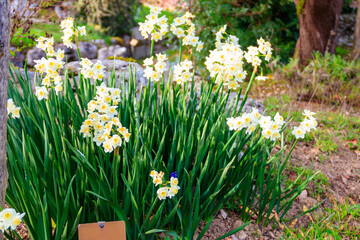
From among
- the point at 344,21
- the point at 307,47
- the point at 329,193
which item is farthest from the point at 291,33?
the point at 329,193

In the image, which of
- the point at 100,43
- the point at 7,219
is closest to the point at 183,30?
the point at 7,219

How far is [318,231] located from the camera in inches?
81.0

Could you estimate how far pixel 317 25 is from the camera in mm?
5332

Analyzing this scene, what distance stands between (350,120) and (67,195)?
3368 mm

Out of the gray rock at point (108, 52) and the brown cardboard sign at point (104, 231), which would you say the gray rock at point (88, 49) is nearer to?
the gray rock at point (108, 52)

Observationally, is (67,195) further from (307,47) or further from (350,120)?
(307,47)

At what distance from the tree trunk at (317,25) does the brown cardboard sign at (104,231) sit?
15.2ft

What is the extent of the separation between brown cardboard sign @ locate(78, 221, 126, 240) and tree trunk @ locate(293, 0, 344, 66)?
182 inches

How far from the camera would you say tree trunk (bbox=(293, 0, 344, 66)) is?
5230 mm

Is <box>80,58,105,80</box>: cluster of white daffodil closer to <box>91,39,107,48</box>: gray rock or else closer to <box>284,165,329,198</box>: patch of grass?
<box>284,165,329,198</box>: patch of grass

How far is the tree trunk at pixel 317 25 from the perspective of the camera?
523 cm

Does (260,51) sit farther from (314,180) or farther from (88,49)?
(88,49)

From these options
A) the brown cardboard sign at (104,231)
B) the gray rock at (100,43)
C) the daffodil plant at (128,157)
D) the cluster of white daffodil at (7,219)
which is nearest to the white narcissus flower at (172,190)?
the daffodil plant at (128,157)

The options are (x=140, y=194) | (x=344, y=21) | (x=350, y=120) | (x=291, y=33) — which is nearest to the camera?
(x=140, y=194)
